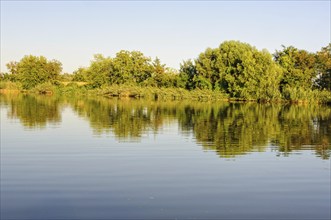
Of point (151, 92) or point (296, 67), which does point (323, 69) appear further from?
point (151, 92)

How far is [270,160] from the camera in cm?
1265

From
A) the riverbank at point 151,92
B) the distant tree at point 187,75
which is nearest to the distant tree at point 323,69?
the riverbank at point 151,92

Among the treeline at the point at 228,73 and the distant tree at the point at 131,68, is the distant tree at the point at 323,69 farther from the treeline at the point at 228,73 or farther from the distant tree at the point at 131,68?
the distant tree at the point at 131,68

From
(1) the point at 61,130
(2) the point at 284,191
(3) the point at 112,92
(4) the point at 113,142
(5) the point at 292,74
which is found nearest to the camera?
(2) the point at 284,191

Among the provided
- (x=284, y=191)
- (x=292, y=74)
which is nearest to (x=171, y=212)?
(x=284, y=191)

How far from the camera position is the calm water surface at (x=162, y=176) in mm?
7395

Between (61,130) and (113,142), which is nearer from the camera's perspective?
(113,142)

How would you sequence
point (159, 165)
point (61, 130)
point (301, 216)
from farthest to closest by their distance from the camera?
point (61, 130) < point (159, 165) < point (301, 216)

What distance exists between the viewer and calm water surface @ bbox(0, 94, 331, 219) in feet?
24.3

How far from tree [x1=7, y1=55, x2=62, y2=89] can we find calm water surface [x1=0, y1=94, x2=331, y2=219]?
252 feet

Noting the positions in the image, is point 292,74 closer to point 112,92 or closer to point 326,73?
point 326,73

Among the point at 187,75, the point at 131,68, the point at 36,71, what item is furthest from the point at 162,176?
the point at 36,71

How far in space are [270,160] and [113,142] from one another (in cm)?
641

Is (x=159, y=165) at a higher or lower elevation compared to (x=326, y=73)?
lower
